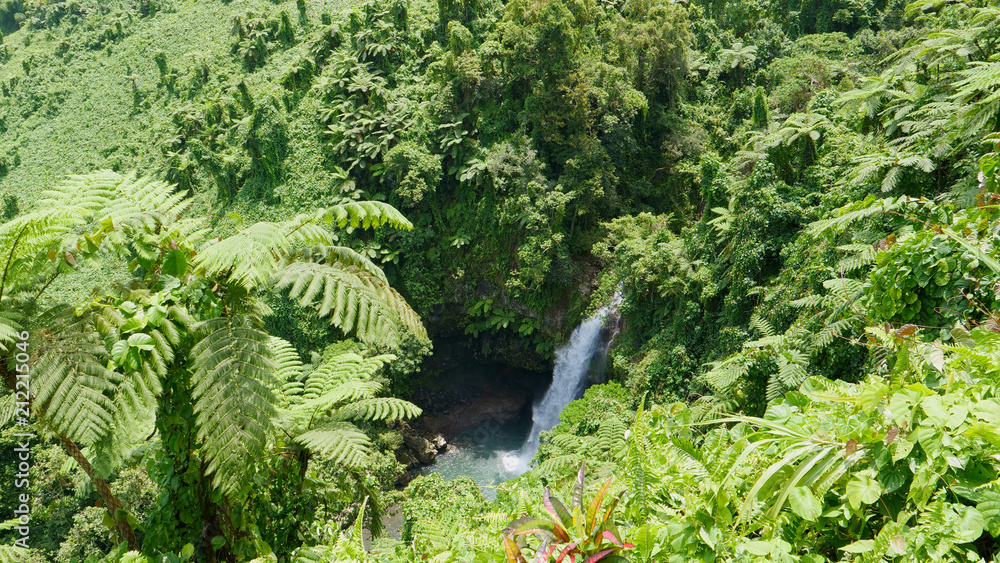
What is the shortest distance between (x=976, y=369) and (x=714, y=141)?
642 inches

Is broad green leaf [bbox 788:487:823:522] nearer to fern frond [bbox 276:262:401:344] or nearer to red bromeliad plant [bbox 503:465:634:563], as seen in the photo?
red bromeliad plant [bbox 503:465:634:563]

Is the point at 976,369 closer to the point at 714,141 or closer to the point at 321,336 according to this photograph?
the point at 714,141

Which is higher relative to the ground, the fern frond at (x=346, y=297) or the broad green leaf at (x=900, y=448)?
the broad green leaf at (x=900, y=448)

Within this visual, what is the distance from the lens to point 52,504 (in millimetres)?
11500

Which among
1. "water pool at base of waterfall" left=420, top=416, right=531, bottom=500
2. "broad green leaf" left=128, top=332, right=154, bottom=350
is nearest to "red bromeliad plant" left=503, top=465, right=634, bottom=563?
"broad green leaf" left=128, top=332, right=154, bottom=350

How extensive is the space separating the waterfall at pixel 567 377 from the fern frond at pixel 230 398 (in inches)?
523

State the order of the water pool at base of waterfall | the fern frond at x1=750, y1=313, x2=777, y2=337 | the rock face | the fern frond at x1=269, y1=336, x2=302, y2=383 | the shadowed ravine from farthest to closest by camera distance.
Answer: the rock face
the water pool at base of waterfall
the shadowed ravine
the fern frond at x1=750, y1=313, x2=777, y2=337
the fern frond at x1=269, y1=336, x2=302, y2=383

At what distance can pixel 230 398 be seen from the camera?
7.60 ft

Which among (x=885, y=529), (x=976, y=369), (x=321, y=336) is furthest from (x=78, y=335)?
(x=321, y=336)

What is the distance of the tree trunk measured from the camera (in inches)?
94.7

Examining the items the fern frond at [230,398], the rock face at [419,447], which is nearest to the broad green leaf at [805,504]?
the fern frond at [230,398]

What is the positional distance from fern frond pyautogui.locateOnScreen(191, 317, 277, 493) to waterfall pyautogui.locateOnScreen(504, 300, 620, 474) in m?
13.3

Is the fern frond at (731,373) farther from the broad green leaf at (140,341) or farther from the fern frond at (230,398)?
the broad green leaf at (140,341)

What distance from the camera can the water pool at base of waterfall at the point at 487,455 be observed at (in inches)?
626
